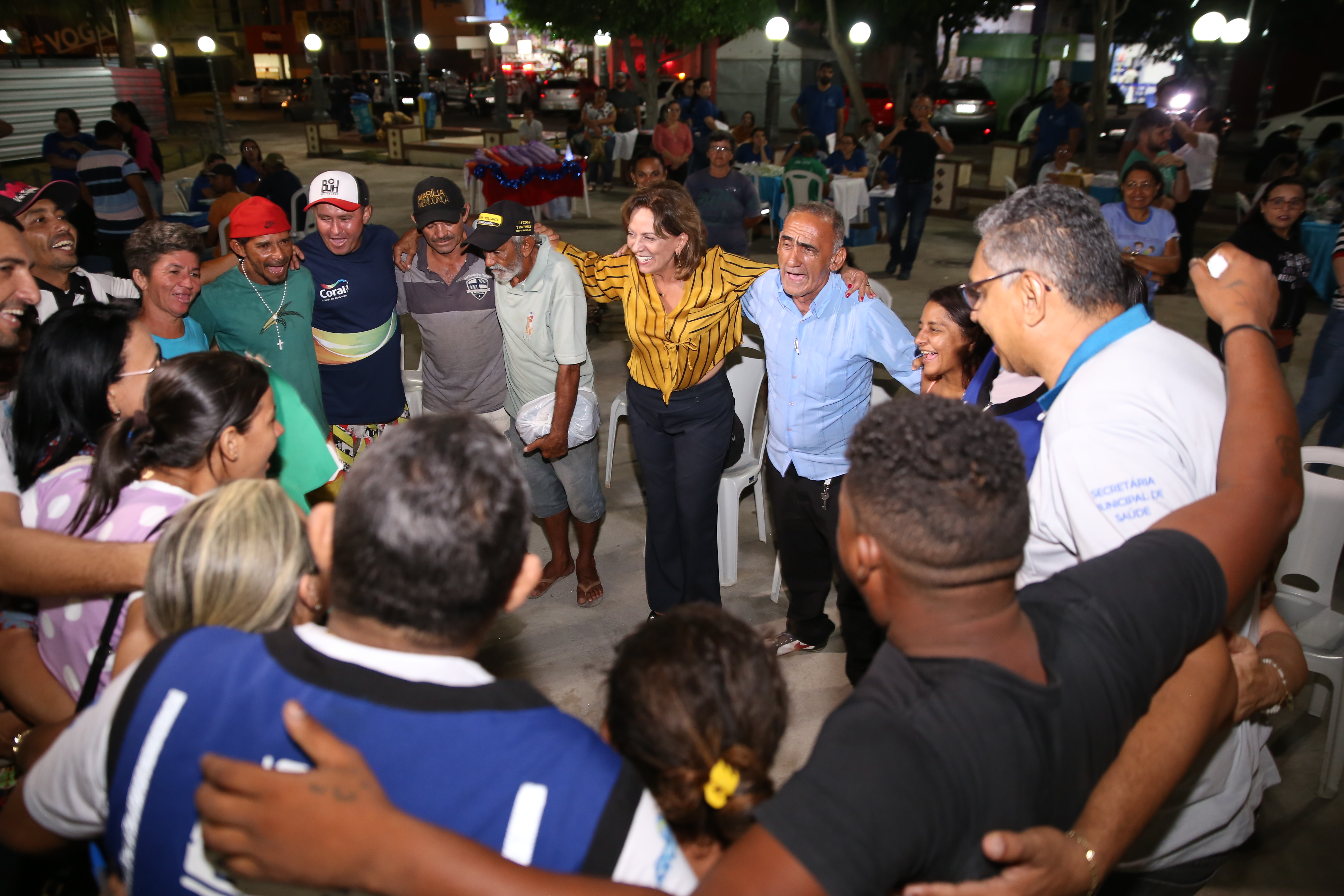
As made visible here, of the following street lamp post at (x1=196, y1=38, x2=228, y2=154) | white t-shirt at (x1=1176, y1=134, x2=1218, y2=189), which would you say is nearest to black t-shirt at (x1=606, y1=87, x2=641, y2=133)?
white t-shirt at (x1=1176, y1=134, x2=1218, y2=189)

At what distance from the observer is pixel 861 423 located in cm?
134


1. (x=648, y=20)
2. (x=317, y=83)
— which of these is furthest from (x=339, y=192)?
(x=317, y=83)

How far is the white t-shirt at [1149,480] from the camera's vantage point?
1565 mm

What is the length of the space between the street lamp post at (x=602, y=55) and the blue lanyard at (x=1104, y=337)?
2505cm

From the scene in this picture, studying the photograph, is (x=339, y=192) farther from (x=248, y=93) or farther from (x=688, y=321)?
(x=248, y=93)

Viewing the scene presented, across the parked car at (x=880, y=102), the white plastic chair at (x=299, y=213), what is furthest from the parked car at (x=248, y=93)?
the white plastic chair at (x=299, y=213)

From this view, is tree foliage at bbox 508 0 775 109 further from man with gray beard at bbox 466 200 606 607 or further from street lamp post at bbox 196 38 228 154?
man with gray beard at bbox 466 200 606 607

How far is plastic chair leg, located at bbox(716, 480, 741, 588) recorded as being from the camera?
4.42 meters

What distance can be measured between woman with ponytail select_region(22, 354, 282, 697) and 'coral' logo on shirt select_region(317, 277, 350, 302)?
1808 mm

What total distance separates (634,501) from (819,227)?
2.47 m

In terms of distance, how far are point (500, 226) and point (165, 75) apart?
40187 mm

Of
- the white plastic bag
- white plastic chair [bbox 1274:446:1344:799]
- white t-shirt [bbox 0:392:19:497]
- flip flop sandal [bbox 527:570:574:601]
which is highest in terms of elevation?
white t-shirt [bbox 0:392:19:497]

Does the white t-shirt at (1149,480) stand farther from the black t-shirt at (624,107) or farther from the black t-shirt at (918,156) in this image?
the black t-shirt at (624,107)

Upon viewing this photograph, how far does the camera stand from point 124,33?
24266mm
